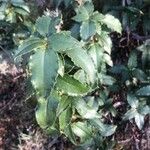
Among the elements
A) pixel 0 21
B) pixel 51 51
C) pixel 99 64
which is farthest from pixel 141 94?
pixel 51 51

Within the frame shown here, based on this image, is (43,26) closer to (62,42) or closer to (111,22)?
(62,42)

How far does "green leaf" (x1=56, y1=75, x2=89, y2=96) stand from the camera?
4.26 ft

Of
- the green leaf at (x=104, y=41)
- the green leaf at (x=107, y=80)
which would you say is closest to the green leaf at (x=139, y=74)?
the green leaf at (x=107, y=80)

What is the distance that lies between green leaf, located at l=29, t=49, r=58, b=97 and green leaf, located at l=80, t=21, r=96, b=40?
441mm

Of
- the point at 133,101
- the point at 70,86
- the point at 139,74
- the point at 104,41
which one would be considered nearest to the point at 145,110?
the point at 133,101

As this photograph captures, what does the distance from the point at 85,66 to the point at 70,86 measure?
0.31 feet

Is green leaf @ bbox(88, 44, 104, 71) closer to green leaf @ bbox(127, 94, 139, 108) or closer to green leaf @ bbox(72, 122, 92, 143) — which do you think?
green leaf @ bbox(72, 122, 92, 143)

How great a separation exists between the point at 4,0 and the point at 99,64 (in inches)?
23.3

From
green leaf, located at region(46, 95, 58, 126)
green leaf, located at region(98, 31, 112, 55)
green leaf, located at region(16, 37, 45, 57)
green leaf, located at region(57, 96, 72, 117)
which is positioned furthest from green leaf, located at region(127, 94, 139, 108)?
green leaf, located at region(16, 37, 45, 57)

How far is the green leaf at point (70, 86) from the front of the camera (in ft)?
4.26

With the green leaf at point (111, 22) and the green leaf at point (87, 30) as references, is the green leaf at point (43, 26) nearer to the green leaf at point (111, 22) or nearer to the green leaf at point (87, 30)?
the green leaf at point (87, 30)

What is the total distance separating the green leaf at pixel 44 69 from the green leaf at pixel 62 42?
2 centimetres

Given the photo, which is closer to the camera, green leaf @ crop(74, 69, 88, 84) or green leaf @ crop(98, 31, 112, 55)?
green leaf @ crop(74, 69, 88, 84)

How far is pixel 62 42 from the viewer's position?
1192 mm
